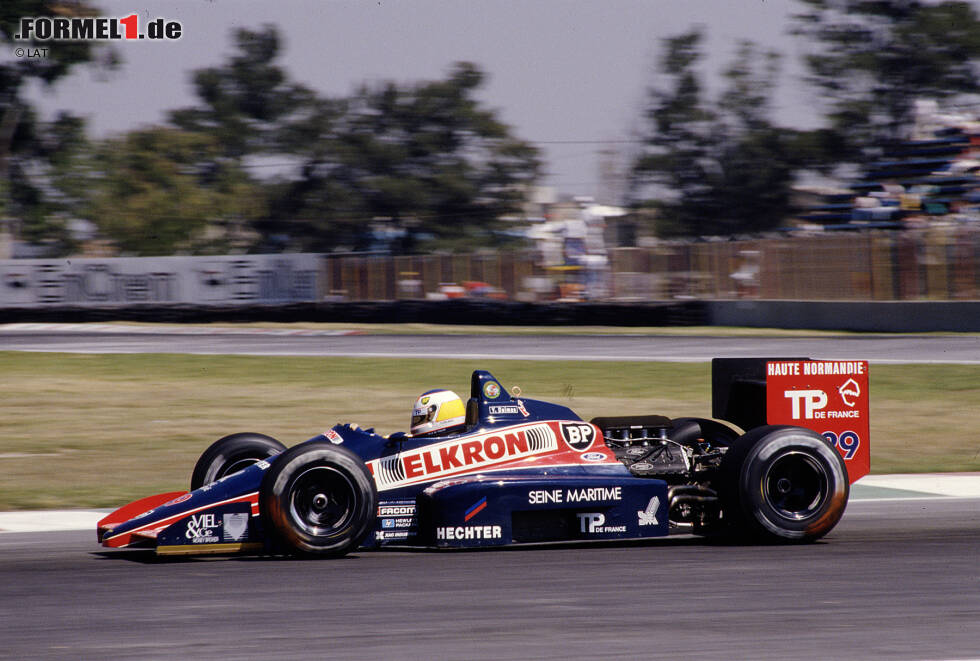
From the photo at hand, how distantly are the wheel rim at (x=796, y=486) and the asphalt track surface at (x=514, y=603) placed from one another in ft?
0.87

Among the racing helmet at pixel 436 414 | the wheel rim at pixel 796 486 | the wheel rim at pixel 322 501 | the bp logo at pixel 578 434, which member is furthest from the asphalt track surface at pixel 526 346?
the wheel rim at pixel 322 501

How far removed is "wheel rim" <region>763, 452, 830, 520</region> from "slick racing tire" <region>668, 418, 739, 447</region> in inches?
A: 39.9

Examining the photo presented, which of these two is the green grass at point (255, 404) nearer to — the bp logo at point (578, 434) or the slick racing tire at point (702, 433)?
the slick racing tire at point (702, 433)

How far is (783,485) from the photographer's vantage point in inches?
320

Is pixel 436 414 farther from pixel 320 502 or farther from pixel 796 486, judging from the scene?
pixel 796 486

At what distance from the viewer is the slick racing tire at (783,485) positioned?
7965mm

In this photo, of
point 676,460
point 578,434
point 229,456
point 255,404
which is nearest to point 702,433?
point 676,460

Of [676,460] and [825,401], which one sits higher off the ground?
[825,401]

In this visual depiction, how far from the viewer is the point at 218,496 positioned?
24.7ft

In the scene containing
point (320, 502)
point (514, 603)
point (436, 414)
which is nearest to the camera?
point (514, 603)

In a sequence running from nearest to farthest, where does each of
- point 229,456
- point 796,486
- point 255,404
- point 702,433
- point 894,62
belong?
point 796,486 → point 229,456 → point 702,433 → point 255,404 → point 894,62

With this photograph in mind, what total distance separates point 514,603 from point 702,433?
10.7 ft

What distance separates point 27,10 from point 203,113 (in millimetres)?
17044

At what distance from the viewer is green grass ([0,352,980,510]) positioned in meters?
12.7
